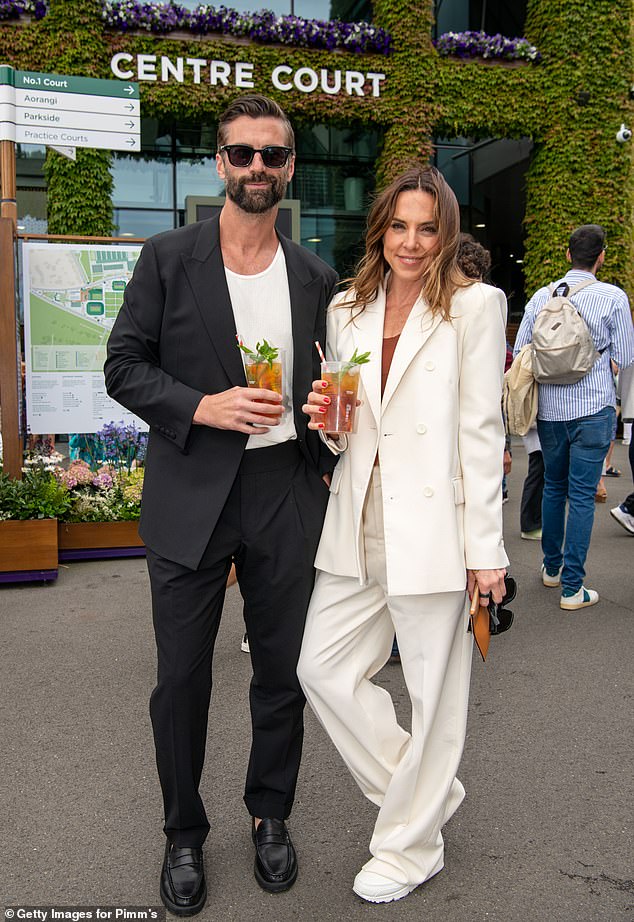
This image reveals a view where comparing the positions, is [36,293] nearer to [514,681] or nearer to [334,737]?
[514,681]

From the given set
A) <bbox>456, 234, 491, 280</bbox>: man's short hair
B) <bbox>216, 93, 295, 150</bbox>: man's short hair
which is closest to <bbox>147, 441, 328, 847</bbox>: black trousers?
<bbox>216, 93, 295, 150</bbox>: man's short hair

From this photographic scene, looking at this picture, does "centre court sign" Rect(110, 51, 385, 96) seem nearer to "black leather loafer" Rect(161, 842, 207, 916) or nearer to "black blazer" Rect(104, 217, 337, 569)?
"black blazer" Rect(104, 217, 337, 569)

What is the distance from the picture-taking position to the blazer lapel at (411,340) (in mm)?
2344

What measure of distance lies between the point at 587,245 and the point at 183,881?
14.0 ft

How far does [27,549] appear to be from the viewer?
5.53 m

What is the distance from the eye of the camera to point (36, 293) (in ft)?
21.1

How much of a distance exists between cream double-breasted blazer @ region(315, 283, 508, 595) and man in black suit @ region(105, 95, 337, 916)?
0.25 m

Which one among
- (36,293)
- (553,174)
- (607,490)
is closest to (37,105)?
(36,293)

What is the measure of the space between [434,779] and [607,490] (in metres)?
7.60

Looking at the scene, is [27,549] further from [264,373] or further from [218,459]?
[264,373]

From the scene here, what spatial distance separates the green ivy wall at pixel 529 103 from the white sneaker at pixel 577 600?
10736 mm

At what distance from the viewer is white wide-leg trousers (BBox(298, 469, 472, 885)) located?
2393 mm

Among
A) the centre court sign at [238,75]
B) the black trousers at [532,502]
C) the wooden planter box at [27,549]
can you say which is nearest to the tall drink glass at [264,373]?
the wooden planter box at [27,549]

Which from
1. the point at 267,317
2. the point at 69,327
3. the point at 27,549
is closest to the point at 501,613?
the point at 267,317
